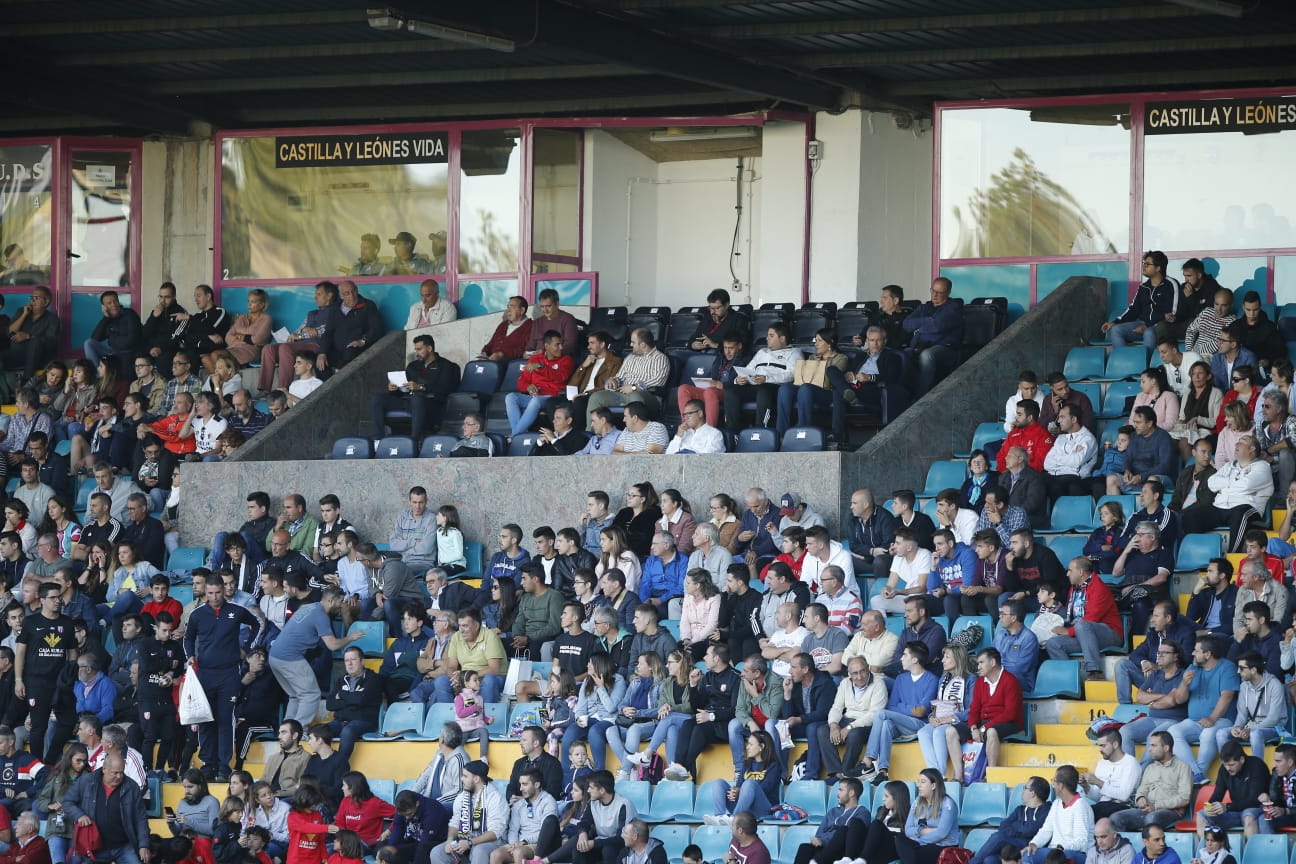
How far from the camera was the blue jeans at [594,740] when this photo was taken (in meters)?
13.4

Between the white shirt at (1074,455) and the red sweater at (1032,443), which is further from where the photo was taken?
the red sweater at (1032,443)

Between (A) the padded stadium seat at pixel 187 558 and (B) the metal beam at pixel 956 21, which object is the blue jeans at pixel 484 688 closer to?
(A) the padded stadium seat at pixel 187 558

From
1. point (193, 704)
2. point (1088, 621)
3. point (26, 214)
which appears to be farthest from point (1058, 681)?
point (26, 214)

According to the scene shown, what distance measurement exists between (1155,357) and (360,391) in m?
6.87

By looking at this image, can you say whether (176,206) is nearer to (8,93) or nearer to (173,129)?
(173,129)

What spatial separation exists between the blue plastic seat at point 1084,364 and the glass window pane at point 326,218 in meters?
6.56

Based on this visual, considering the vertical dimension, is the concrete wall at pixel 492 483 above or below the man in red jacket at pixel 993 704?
above

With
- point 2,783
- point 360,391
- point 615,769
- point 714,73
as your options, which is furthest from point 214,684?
point 714,73

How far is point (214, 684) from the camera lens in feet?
47.5

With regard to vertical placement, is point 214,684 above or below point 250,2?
below

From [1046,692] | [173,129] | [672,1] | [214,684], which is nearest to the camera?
[1046,692]

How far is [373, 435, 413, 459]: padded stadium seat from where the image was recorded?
17.5 metres

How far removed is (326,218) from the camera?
21641 millimetres

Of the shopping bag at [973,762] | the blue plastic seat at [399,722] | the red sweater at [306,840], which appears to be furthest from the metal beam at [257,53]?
the shopping bag at [973,762]
